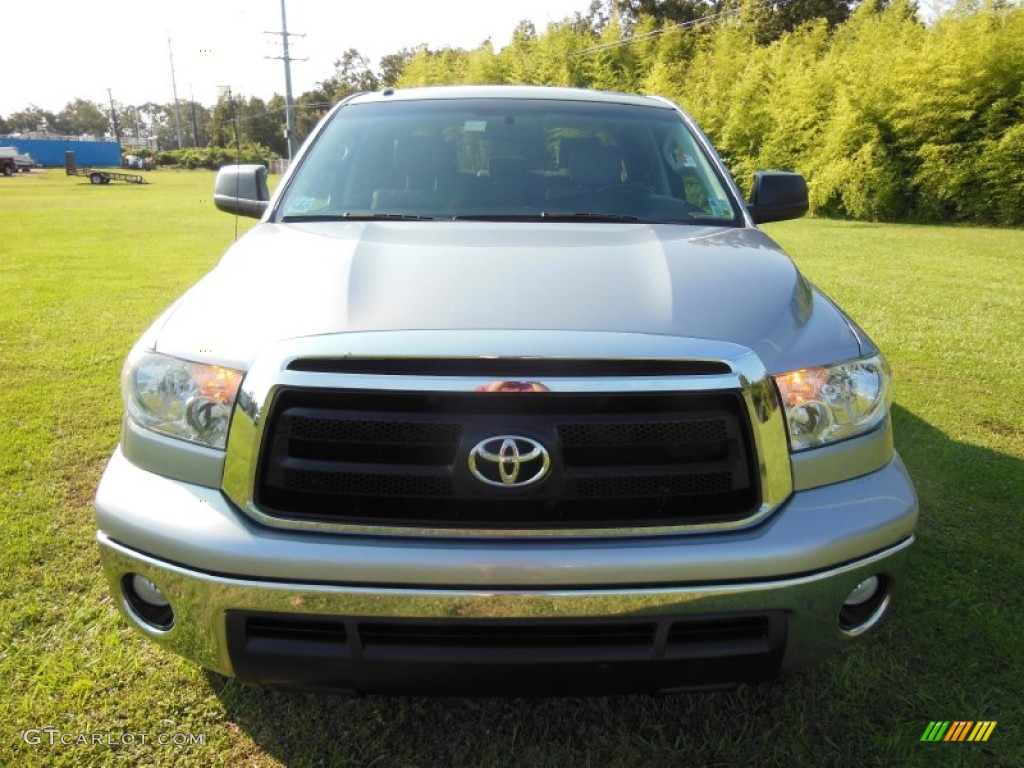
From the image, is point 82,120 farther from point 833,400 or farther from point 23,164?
point 833,400

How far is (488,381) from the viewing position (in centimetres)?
162

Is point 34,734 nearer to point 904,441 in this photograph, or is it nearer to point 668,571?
point 668,571

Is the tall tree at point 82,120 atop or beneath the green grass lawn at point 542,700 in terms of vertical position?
beneath

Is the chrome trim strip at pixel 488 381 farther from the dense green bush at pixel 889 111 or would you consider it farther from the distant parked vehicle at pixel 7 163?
the distant parked vehicle at pixel 7 163

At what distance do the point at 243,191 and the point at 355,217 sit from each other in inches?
32.1

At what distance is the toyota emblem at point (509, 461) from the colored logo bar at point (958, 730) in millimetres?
1399

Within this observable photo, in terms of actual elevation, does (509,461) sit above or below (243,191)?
below

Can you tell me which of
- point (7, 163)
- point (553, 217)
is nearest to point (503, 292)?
point (553, 217)

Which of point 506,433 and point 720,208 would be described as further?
point 720,208

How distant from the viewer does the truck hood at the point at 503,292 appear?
1.75 meters

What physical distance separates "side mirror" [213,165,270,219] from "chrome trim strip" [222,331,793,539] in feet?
5.72

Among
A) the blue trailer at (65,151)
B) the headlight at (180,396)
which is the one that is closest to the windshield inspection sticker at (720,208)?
the headlight at (180,396)

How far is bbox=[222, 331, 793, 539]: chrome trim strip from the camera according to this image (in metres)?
1.62

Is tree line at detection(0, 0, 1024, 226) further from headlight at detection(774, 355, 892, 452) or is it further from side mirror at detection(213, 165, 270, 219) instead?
headlight at detection(774, 355, 892, 452)
